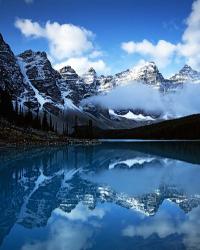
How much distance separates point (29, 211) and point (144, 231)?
282 inches

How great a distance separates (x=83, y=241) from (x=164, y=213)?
7.06 m

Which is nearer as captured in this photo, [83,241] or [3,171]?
[83,241]

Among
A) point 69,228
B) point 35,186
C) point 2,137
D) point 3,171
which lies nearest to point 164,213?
point 69,228

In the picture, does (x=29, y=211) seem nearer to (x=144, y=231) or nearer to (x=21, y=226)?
(x=21, y=226)

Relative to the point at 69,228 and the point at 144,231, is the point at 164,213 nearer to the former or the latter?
the point at 144,231

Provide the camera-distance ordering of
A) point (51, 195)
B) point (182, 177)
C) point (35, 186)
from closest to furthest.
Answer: point (51, 195) → point (35, 186) → point (182, 177)

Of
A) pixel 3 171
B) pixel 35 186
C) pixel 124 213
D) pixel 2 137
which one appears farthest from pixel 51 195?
pixel 2 137

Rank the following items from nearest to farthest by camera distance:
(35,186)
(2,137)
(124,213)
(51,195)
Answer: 1. (124,213)
2. (51,195)
3. (35,186)
4. (2,137)

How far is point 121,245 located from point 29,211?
7.90 meters

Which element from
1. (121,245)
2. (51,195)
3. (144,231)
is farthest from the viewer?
(51,195)

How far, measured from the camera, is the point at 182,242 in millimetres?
15641

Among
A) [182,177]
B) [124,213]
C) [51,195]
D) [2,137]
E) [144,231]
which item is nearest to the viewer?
[144,231]

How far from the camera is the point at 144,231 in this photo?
17688 millimetres

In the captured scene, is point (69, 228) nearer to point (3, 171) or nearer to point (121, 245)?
point (121, 245)
